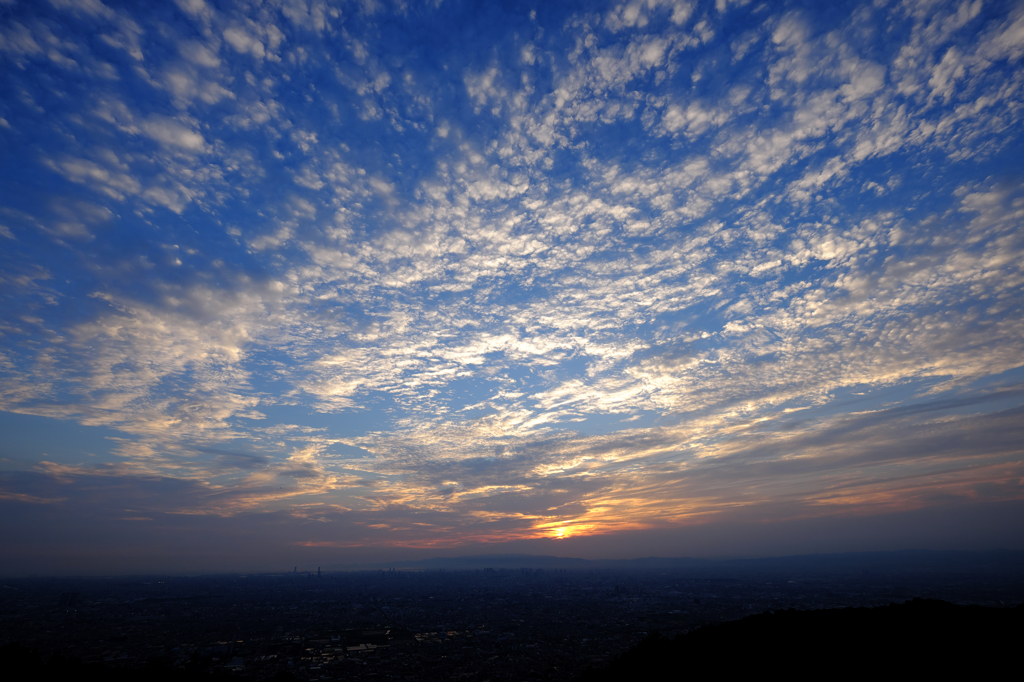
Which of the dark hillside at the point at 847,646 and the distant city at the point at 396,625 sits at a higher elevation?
the dark hillside at the point at 847,646

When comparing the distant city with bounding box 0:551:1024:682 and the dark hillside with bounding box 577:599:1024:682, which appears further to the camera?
the distant city with bounding box 0:551:1024:682

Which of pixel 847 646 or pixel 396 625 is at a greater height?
pixel 847 646

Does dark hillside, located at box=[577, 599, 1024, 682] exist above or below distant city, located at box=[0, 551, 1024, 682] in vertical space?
above

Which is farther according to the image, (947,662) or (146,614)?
(146,614)

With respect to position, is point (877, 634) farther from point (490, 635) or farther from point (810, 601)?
point (810, 601)

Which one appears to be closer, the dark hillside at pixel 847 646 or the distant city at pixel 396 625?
the dark hillside at pixel 847 646

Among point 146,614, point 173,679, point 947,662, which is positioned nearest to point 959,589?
point 947,662

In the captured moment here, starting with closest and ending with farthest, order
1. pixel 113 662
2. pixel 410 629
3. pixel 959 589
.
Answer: pixel 113 662, pixel 410 629, pixel 959 589

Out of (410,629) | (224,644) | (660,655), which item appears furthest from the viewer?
(410,629)

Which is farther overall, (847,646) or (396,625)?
(396,625)

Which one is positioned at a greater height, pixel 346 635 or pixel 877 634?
pixel 877 634
